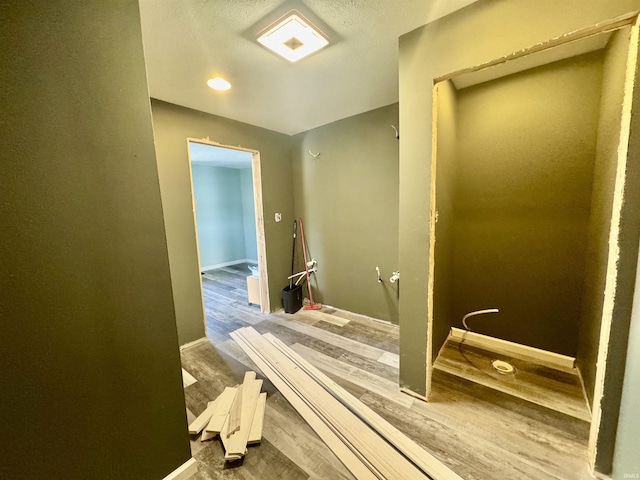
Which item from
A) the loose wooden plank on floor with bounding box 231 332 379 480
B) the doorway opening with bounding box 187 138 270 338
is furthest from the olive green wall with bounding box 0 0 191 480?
the doorway opening with bounding box 187 138 270 338

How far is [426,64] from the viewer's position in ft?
4.79

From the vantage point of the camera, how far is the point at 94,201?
3.11ft

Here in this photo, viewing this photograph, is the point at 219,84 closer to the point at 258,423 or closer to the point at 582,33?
the point at 582,33

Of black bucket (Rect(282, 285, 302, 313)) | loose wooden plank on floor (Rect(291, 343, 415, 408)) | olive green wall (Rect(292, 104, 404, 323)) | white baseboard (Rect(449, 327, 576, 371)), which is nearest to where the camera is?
loose wooden plank on floor (Rect(291, 343, 415, 408))

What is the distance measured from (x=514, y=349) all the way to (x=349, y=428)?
1.82 m

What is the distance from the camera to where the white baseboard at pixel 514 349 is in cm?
202

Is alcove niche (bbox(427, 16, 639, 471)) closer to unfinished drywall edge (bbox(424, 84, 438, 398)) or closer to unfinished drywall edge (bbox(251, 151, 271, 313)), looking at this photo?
unfinished drywall edge (bbox(424, 84, 438, 398))

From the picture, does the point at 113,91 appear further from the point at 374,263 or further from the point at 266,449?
the point at 374,263

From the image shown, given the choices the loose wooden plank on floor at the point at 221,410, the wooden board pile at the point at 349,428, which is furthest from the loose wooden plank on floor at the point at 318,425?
the loose wooden plank on floor at the point at 221,410

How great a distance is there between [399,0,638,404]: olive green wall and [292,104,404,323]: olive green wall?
2.73 ft

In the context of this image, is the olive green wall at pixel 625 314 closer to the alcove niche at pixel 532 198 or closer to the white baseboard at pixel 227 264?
the alcove niche at pixel 532 198

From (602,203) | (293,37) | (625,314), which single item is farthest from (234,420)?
(602,203)

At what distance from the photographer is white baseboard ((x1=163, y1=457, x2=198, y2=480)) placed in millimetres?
1206

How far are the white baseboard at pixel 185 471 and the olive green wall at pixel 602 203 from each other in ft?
8.16
